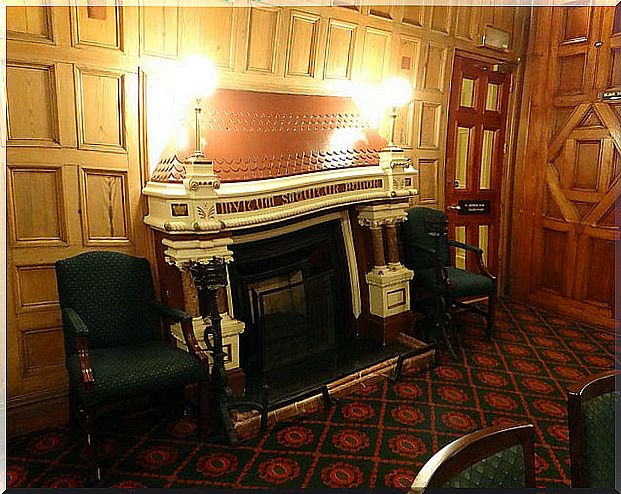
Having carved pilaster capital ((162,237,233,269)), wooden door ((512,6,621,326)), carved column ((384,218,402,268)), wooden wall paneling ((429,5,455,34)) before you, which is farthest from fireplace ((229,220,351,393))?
wooden door ((512,6,621,326))

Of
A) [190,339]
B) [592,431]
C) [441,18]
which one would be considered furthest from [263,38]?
[592,431]

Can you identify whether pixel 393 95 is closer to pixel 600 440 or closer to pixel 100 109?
pixel 100 109

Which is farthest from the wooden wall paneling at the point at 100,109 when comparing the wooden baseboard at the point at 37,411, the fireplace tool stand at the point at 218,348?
the wooden baseboard at the point at 37,411

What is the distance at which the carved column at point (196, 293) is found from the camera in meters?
2.82

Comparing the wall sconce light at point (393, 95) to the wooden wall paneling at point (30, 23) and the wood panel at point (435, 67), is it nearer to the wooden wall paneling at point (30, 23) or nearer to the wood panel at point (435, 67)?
the wood panel at point (435, 67)

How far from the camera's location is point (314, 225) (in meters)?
3.74

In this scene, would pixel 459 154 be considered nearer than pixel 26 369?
No

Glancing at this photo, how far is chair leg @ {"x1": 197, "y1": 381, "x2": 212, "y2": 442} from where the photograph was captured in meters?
2.80

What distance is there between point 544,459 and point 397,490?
767 mm

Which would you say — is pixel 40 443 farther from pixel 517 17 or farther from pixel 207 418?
pixel 517 17

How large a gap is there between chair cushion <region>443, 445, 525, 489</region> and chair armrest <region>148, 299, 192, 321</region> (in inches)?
70.5

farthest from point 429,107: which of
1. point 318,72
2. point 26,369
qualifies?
point 26,369

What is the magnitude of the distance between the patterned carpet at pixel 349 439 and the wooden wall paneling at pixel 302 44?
2017mm

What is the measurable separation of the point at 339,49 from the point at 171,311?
2091 millimetres
